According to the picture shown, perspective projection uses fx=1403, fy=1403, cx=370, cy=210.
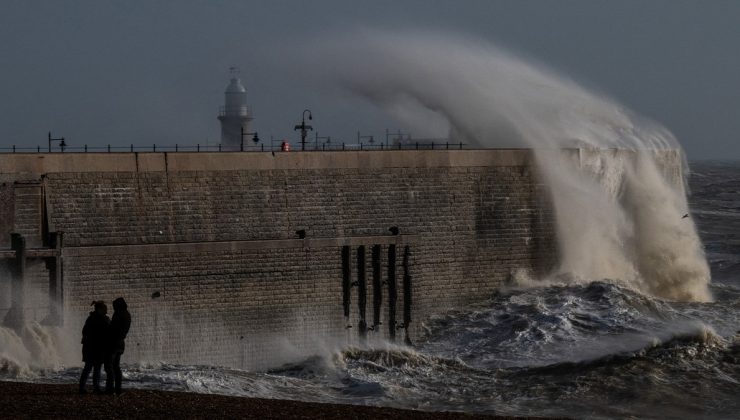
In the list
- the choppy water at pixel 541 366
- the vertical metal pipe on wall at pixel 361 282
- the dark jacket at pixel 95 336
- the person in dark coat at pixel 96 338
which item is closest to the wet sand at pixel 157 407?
the person in dark coat at pixel 96 338

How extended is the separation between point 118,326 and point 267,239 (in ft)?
35.4

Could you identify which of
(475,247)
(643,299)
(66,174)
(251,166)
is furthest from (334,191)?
(643,299)

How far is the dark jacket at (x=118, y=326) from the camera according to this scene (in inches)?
599

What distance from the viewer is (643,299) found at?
30.5 metres

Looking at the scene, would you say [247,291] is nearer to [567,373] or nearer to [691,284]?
[567,373]

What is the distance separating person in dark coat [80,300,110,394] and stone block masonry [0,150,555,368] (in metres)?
7.99

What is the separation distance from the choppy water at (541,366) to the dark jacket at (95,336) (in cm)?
428

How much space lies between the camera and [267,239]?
2602 cm

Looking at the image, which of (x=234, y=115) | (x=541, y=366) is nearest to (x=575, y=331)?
(x=541, y=366)

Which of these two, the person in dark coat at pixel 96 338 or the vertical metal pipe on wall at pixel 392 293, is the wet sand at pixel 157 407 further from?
Result: the vertical metal pipe on wall at pixel 392 293

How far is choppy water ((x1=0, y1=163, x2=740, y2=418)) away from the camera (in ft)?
67.7

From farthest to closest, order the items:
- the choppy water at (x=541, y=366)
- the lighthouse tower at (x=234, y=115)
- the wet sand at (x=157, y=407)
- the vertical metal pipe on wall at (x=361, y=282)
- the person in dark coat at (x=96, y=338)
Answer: the lighthouse tower at (x=234, y=115) < the vertical metal pipe on wall at (x=361, y=282) < the choppy water at (x=541, y=366) < the person in dark coat at (x=96, y=338) < the wet sand at (x=157, y=407)

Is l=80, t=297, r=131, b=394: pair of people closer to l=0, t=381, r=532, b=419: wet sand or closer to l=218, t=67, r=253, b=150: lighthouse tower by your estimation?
l=0, t=381, r=532, b=419: wet sand

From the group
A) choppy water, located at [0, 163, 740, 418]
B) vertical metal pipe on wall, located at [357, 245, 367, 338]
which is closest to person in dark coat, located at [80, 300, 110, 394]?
choppy water, located at [0, 163, 740, 418]
